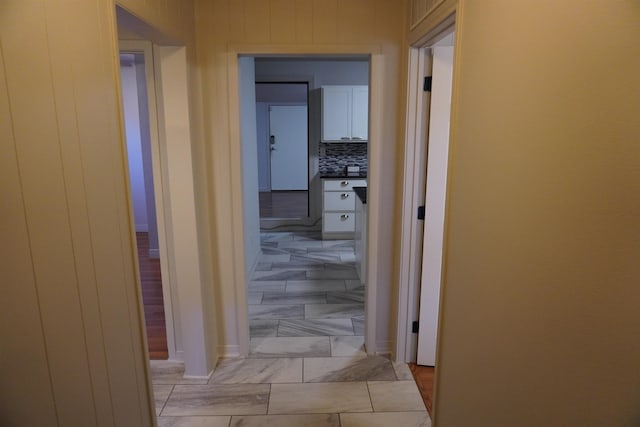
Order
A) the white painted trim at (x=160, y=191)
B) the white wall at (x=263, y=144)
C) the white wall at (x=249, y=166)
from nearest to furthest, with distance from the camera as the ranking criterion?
the white painted trim at (x=160, y=191) → the white wall at (x=249, y=166) → the white wall at (x=263, y=144)

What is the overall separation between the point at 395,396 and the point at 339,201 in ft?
11.2

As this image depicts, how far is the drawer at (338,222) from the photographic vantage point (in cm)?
577

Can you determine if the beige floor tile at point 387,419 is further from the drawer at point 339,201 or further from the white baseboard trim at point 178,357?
the drawer at point 339,201

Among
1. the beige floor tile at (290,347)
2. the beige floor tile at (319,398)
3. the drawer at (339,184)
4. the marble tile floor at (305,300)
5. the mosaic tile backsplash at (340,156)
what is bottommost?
the beige floor tile at (319,398)

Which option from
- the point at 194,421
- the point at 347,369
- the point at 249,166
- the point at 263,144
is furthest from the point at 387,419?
the point at 263,144

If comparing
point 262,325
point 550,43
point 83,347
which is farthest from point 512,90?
point 262,325

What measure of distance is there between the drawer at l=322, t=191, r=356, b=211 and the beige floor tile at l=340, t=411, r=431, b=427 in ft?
11.4

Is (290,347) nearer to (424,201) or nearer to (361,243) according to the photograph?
(424,201)

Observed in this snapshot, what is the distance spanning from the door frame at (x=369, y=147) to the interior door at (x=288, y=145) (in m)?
5.63

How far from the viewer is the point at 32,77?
3.51ft

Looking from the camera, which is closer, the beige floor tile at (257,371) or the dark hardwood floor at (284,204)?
the beige floor tile at (257,371)

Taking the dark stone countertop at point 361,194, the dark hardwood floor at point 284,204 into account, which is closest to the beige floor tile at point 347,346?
the dark stone countertop at point 361,194

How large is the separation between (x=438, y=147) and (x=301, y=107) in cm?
599

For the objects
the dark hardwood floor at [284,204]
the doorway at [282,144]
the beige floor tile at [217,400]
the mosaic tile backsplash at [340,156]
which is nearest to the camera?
the beige floor tile at [217,400]
